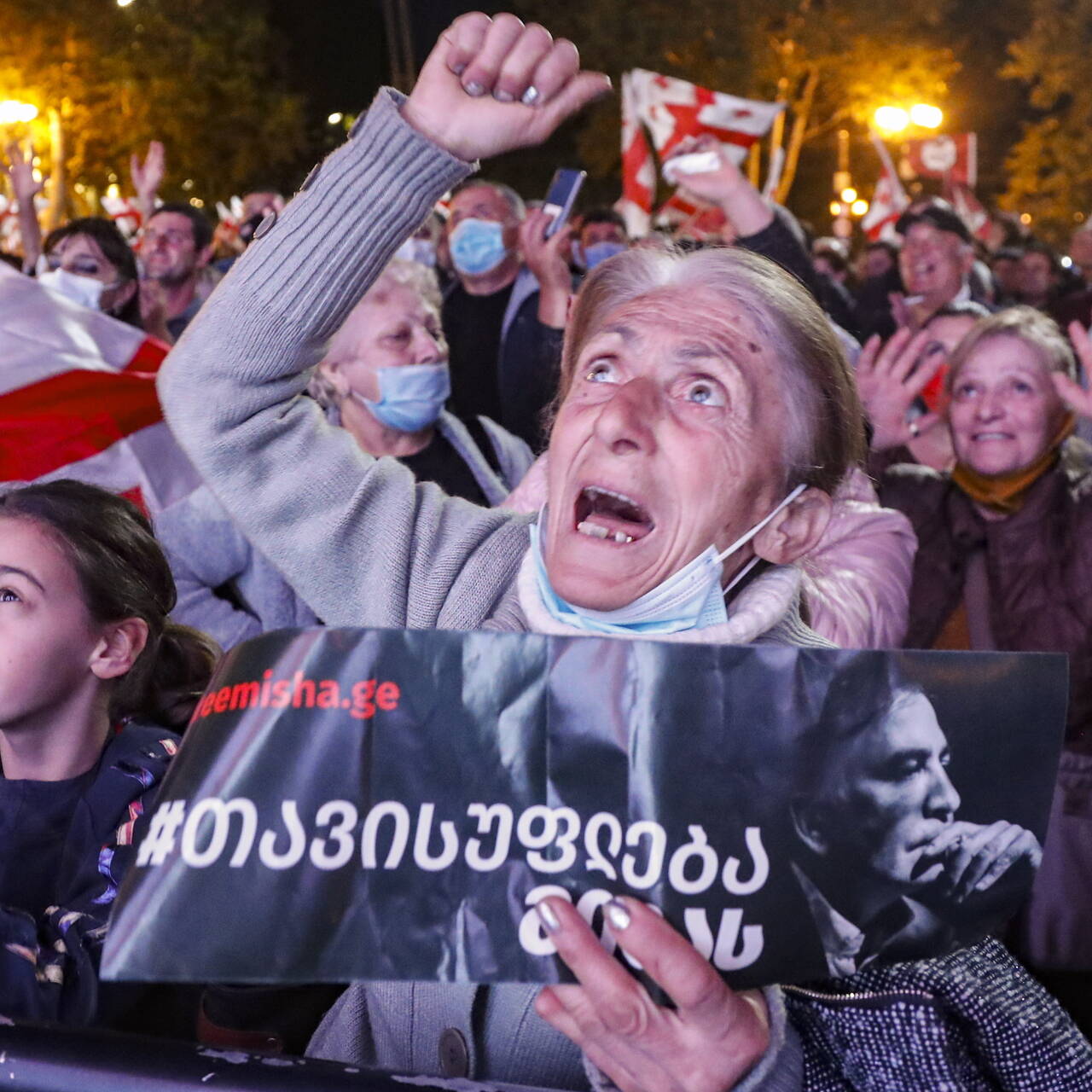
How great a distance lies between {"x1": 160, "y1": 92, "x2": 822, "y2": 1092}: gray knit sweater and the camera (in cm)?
179

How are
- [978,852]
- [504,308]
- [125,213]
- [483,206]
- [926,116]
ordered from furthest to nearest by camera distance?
1. [926,116]
2. [125,213]
3. [483,206]
4. [504,308]
5. [978,852]

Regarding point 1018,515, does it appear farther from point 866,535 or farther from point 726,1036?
point 726,1036

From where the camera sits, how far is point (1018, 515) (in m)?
4.40

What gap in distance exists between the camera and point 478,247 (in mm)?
7238

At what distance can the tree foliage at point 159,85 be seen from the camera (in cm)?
2789

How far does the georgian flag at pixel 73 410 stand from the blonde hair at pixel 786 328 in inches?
107

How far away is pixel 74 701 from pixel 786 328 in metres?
1.23

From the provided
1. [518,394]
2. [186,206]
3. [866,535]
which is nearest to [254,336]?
[866,535]

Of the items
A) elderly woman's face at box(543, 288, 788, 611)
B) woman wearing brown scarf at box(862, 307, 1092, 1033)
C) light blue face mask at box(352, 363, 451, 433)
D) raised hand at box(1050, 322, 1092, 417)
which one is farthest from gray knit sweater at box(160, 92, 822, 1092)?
raised hand at box(1050, 322, 1092, 417)

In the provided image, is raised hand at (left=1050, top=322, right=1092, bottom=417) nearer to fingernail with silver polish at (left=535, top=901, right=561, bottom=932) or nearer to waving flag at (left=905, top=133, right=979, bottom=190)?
fingernail with silver polish at (left=535, top=901, right=561, bottom=932)

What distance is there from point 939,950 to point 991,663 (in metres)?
0.27

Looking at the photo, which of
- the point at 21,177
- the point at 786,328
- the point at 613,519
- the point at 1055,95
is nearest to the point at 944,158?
the point at 21,177

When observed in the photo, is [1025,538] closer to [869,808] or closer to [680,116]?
[869,808]

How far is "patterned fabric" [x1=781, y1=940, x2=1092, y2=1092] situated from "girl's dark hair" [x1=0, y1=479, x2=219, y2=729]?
1354 mm
